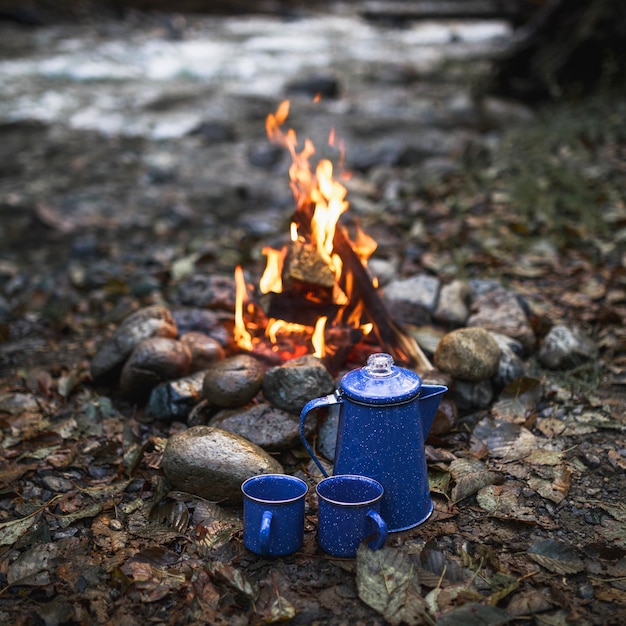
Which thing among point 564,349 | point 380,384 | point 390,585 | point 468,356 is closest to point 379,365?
point 380,384

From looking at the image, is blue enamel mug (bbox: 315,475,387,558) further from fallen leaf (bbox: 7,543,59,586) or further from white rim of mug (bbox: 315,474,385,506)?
fallen leaf (bbox: 7,543,59,586)

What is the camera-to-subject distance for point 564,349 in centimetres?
366

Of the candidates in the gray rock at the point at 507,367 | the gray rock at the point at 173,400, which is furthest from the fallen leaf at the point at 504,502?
the gray rock at the point at 173,400

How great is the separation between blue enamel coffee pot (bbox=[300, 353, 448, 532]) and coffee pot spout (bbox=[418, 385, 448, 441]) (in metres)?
0.08

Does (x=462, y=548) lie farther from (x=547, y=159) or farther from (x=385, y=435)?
(x=547, y=159)

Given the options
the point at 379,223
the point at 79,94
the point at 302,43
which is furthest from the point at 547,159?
the point at 302,43

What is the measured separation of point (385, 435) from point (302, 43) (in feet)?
56.7

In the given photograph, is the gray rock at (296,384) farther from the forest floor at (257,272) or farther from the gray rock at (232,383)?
the forest floor at (257,272)

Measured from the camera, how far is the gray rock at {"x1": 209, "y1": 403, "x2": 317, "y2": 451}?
3057 mm

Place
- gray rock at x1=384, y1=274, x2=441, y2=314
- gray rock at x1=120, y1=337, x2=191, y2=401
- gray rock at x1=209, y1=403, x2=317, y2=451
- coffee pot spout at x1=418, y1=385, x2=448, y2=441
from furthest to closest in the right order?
gray rock at x1=384, y1=274, x2=441, y2=314, gray rock at x1=120, y1=337, x2=191, y2=401, gray rock at x1=209, y1=403, x2=317, y2=451, coffee pot spout at x1=418, y1=385, x2=448, y2=441

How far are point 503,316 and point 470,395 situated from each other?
777mm

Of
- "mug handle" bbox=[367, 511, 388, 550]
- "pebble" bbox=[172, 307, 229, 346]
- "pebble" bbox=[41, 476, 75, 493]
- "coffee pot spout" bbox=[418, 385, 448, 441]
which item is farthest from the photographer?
"pebble" bbox=[172, 307, 229, 346]

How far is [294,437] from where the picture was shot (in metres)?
3.09

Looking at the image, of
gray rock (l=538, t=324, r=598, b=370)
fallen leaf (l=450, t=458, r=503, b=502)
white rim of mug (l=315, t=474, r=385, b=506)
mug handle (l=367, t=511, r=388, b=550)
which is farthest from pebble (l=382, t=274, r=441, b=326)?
mug handle (l=367, t=511, r=388, b=550)
